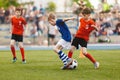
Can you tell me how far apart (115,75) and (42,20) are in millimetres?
18108

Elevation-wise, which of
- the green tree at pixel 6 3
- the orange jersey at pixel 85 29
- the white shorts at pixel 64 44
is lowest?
the green tree at pixel 6 3

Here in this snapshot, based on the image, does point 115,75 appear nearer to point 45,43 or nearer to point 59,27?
point 59,27

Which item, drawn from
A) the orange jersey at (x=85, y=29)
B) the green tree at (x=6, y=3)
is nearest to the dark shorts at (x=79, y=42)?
the orange jersey at (x=85, y=29)

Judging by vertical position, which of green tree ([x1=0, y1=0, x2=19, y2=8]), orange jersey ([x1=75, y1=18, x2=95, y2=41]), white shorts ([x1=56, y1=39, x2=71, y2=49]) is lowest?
green tree ([x1=0, y1=0, x2=19, y2=8])

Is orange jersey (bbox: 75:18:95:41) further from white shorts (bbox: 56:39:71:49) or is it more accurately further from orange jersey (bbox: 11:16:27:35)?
orange jersey (bbox: 11:16:27:35)

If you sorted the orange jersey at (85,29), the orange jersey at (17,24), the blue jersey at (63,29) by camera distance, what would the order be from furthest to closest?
the orange jersey at (17,24) → the orange jersey at (85,29) → the blue jersey at (63,29)

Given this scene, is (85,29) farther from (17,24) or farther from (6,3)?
(6,3)

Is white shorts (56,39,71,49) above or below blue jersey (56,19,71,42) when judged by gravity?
below

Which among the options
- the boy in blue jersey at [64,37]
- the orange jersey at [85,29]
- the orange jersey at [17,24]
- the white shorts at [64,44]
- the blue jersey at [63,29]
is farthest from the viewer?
the orange jersey at [17,24]

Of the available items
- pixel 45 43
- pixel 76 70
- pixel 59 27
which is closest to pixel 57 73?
pixel 76 70

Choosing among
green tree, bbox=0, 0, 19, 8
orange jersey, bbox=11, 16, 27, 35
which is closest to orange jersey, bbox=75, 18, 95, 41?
orange jersey, bbox=11, 16, 27, 35

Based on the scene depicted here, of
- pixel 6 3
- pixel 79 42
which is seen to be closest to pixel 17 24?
pixel 79 42

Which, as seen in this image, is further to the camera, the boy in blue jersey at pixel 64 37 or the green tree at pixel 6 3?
the green tree at pixel 6 3

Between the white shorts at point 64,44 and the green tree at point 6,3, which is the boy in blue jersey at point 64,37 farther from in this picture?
the green tree at point 6,3
